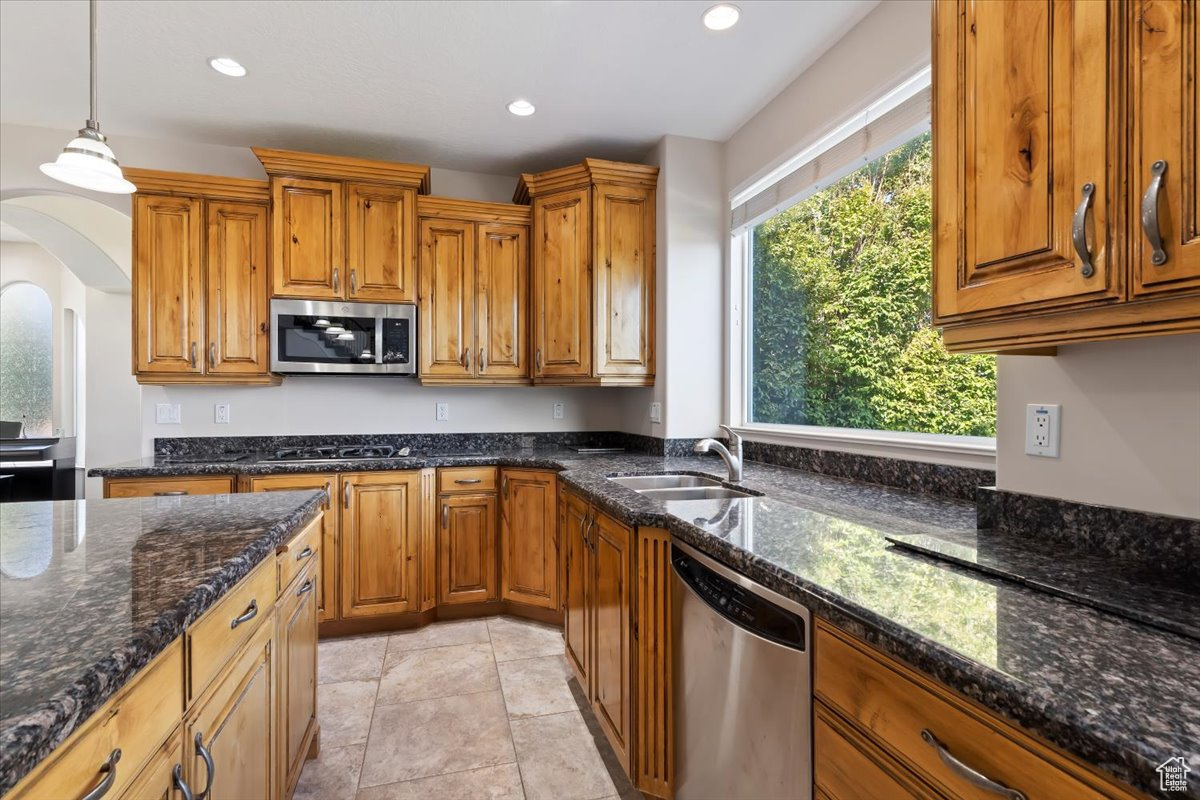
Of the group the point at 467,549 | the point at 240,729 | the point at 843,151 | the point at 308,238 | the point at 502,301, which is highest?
the point at 843,151

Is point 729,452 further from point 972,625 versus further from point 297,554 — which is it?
point 297,554

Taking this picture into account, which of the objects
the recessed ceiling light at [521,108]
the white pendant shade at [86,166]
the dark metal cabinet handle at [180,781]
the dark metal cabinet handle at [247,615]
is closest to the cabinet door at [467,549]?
the dark metal cabinet handle at [247,615]

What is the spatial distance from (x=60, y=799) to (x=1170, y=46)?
169 centimetres

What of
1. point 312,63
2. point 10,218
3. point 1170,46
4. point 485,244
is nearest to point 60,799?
point 1170,46

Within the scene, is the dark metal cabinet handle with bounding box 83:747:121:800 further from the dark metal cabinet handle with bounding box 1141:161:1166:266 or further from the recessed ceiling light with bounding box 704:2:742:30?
the recessed ceiling light with bounding box 704:2:742:30

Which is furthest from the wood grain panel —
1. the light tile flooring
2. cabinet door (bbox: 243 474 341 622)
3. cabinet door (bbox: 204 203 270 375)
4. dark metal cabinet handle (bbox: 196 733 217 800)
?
dark metal cabinet handle (bbox: 196 733 217 800)

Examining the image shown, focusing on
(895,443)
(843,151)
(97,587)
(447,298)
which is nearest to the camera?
(97,587)

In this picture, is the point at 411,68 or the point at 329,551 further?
the point at 329,551

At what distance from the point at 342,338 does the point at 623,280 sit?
1613mm

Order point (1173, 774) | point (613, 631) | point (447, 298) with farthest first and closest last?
1. point (447, 298)
2. point (613, 631)
3. point (1173, 774)

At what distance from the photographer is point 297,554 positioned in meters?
1.62

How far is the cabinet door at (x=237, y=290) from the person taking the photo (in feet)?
9.85

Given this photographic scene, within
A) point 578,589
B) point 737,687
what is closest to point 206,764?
point 737,687

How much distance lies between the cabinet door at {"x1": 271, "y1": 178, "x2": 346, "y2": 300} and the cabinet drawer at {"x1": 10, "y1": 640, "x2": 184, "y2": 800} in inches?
100
